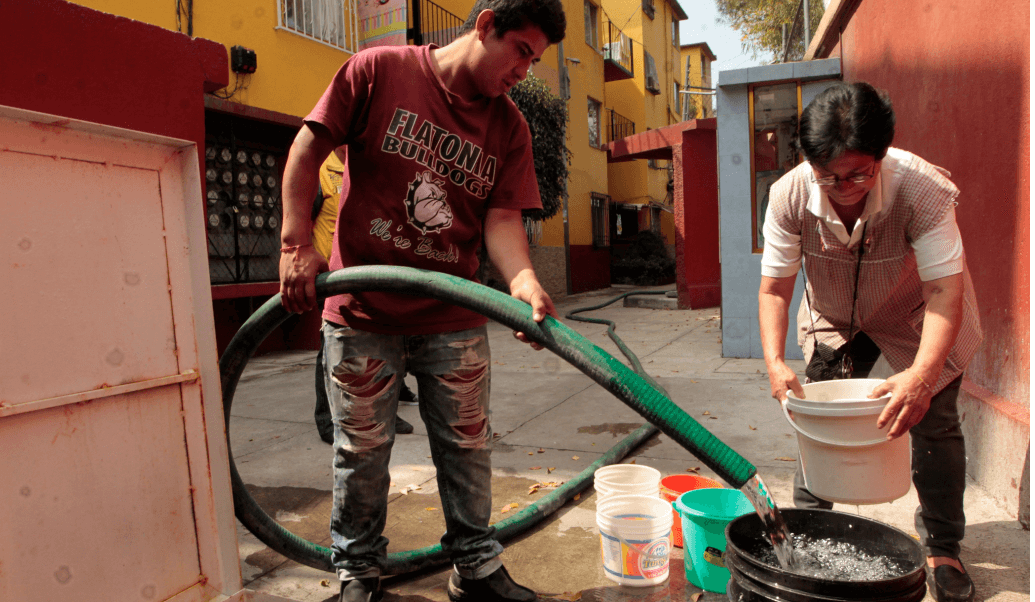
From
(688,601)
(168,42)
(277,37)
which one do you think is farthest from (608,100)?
(688,601)

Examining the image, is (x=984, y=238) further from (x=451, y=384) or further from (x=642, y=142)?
(x=642, y=142)

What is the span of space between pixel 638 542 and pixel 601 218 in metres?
16.3

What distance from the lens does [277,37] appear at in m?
7.75

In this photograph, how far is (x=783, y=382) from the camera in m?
2.07

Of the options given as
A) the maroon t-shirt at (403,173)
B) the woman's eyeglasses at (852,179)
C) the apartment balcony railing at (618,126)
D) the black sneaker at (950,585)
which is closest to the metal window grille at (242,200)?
the maroon t-shirt at (403,173)

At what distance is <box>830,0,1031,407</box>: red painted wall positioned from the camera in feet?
9.11

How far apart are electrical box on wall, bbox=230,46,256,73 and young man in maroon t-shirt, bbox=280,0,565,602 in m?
5.91

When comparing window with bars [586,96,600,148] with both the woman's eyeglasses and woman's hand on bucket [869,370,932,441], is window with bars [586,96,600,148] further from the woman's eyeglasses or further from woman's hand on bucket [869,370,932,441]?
woman's hand on bucket [869,370,932,441]

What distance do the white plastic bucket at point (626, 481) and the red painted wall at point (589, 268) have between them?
43.2ft

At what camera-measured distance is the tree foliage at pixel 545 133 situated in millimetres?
11211

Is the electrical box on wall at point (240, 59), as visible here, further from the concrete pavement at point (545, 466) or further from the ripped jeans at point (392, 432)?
the ripped jeans at point (392, 432)

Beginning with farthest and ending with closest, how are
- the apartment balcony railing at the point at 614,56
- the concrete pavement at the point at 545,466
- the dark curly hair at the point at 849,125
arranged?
the apartment balcony railing at the point at 614,56 < the concrete pavement at the point at 545,466 < the dark curly hair at the point at 849,125

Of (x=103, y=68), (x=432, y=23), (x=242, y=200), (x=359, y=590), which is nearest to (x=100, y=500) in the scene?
(x=359, y=590)

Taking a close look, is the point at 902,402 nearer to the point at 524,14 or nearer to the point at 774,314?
the point at 774,314
